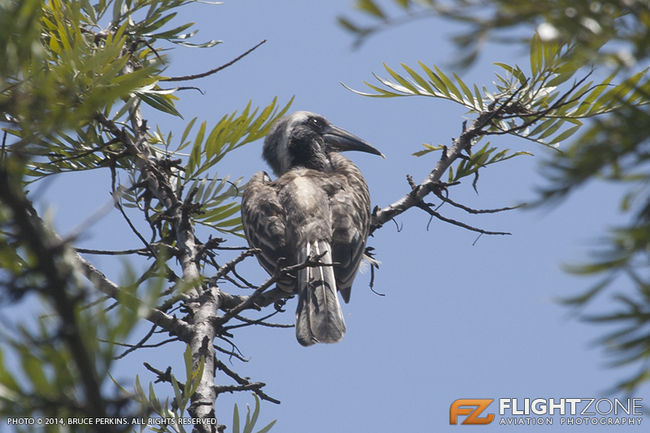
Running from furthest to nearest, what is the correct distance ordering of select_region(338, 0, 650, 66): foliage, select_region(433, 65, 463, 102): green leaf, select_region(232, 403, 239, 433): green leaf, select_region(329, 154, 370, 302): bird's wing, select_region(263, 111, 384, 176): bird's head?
select_region(263, 111, 384, 176): bird's head
select_region(329, 154, 370, 302): bird's wing
select_region(433, 65, 463, 102): green leaf
select_region(232, 403, 239, 433): green leaf
select_region(338, 0, 650, 66): foliage

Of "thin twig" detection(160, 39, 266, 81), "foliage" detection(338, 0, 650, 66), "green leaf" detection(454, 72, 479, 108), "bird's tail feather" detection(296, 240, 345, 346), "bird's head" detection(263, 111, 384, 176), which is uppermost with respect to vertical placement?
"bird's head" detection(263, 111, 384, 176)

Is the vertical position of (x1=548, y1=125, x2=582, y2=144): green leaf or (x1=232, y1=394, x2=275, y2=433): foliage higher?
(x1=548, y1=125, x2=582, y2=144): green leaf

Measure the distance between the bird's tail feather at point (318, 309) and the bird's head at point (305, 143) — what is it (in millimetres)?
2315

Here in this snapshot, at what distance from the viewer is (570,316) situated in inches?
44.4

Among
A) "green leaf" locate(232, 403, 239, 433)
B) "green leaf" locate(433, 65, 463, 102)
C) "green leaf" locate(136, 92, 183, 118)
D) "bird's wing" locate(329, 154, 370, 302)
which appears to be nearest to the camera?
"green leaf" locate(232, 403, 239, 433)

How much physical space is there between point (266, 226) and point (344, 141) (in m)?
2.32

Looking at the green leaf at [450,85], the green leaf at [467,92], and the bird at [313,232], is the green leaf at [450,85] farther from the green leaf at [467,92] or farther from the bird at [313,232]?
the bird at [313,232]

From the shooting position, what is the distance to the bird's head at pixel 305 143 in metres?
6.93

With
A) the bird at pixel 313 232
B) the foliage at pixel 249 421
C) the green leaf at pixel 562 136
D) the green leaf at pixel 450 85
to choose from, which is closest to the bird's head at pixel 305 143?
the bird at pixel 313 232

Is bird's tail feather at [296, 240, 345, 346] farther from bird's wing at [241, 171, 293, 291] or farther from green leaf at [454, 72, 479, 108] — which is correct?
green leaf at [454, 72, 479, 108]

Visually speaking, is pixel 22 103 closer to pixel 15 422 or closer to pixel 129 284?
pixel 129 284

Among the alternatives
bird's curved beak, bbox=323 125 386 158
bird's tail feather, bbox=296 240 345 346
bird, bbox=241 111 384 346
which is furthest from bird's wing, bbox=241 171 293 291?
bird's curved beak, bbox=323 125 386 158

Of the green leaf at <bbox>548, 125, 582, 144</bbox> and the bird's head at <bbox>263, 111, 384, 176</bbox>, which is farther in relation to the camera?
the bird's head at <bbox>263, 111, 384, 176</bbox>

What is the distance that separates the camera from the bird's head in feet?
22.7
